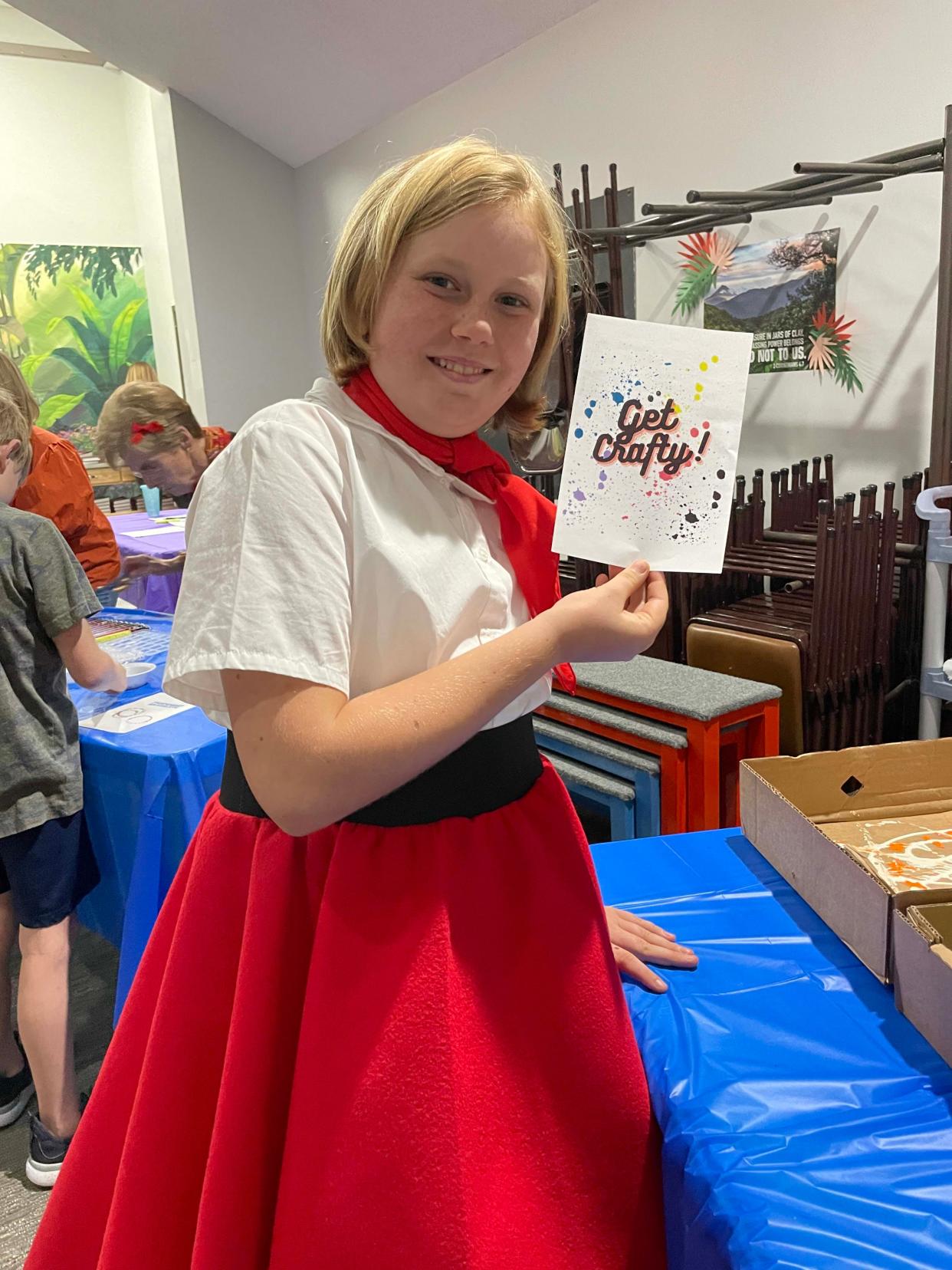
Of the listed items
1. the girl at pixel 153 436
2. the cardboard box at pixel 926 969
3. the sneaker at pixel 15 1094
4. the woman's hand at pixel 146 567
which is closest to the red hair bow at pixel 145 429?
the girl at pixel 153 436

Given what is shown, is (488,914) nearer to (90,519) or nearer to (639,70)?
(90,519)

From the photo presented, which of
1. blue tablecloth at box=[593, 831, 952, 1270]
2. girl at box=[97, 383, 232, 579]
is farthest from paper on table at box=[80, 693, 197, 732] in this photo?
girl at box=[97, 383, 232, 579]

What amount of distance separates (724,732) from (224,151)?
5521 millimetres

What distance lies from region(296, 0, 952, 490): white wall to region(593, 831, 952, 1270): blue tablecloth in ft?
6.57

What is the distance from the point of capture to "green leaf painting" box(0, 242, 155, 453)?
241 inches

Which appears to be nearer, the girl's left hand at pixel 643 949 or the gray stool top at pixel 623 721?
the girl's left hand at pixel 643 949

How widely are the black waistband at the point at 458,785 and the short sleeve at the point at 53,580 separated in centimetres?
91

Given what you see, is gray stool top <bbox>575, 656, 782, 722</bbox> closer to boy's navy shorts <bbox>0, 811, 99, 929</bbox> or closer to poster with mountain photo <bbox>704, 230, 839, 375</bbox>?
boy's navy shorts <bbox>0, 811, 99, 929</bbox>

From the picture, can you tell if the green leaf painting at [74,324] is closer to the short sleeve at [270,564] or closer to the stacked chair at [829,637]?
the stacked chair at [829,637]

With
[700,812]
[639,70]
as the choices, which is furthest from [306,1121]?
[639,70]

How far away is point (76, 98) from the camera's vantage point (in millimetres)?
6203

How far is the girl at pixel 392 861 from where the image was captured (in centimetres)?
64

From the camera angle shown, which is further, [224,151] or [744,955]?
[224,151]

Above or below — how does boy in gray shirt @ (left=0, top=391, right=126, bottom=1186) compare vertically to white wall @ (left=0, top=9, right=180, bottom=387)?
below
